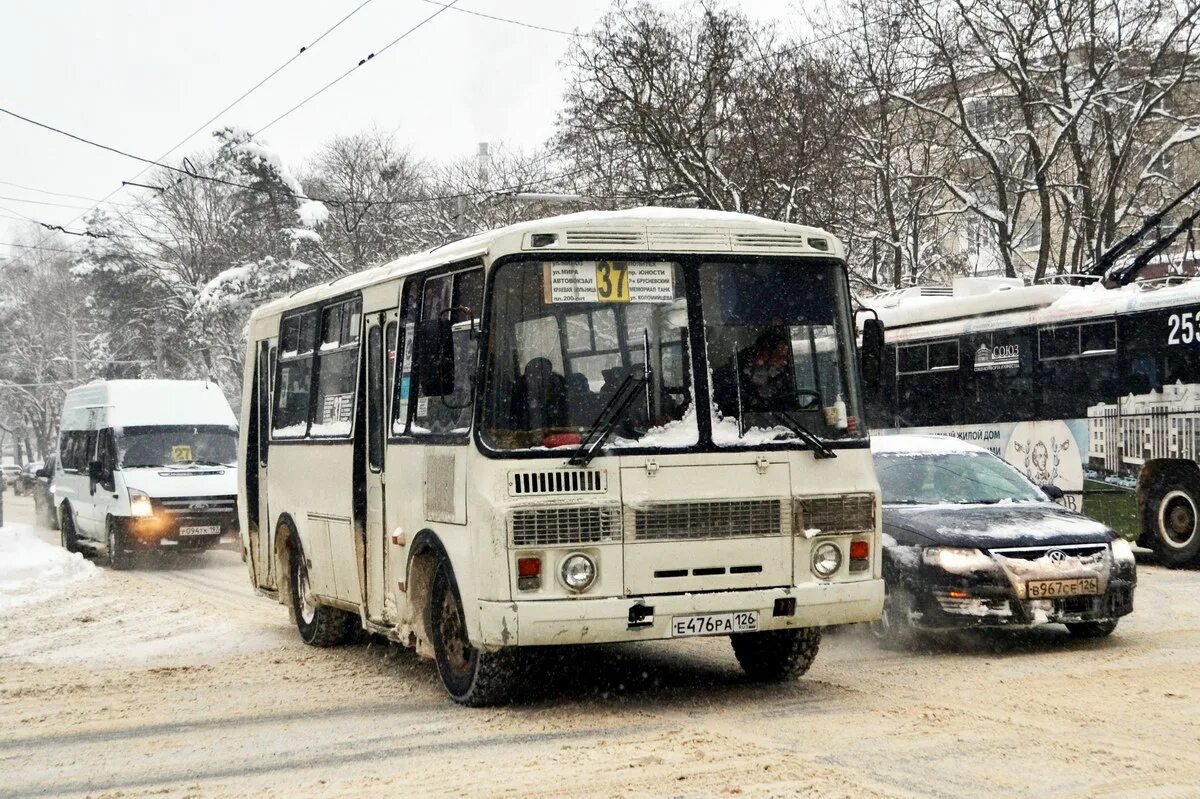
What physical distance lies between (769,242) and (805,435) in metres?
1.16

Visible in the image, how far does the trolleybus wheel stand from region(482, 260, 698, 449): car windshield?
4.30 meters

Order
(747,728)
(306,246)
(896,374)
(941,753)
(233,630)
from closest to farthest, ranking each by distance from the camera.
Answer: (941,753)
(747,728)
(233,630)
(896,374)
(306,246)

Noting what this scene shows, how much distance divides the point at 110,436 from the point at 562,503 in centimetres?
1607

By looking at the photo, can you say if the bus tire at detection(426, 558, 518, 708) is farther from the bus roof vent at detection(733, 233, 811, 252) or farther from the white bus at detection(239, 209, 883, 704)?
the bus roof vent at detection(733, 233, 811, 252)

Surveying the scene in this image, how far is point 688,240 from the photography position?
913 centimetres

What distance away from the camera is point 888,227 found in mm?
40375

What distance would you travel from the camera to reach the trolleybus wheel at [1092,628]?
11.6m

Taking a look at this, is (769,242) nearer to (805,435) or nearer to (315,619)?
(805,435)

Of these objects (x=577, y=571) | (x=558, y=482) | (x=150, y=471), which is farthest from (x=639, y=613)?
(x=150, y=471)

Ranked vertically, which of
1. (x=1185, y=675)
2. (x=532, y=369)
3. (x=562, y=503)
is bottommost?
(x=1185, y=675)

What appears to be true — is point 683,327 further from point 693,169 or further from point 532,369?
point 693,169

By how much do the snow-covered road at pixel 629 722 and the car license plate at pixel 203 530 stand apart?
9.03 metres

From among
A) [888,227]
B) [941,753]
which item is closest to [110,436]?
[941,753]

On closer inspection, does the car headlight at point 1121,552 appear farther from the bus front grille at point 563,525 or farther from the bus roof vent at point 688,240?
the bus front grille at point 563,525
